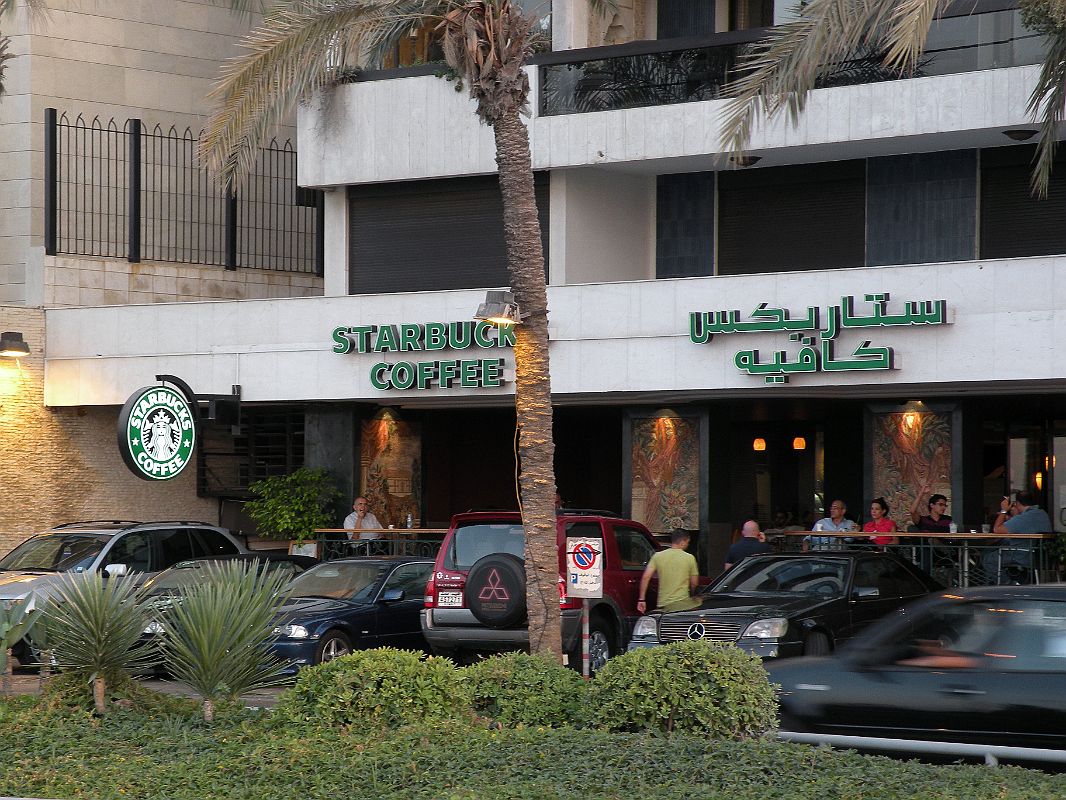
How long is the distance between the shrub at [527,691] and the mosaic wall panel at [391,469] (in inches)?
555

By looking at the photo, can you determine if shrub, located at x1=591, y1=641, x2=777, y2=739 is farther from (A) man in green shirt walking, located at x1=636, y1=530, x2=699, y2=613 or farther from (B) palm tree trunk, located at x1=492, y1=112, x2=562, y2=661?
(A) man in green shirt walking, located at x1=636, y1=530, x2=699, y2=613

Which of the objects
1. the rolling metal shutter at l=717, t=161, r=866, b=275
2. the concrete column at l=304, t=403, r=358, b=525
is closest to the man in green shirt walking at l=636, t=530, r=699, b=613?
the rolling metal shutter at l=717, t=161, r=866, b=275

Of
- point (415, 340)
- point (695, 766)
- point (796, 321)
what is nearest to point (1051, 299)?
point (796, 321)

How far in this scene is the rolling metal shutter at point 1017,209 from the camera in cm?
2186

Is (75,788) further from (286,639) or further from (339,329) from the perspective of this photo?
(339,329)

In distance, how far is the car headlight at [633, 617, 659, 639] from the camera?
15370 millimetres

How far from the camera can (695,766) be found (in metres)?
9.27

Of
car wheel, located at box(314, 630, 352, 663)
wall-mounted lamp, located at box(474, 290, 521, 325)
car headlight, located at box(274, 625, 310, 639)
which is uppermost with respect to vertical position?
wall-mounted lamp, located at box(474, 290, 521, 325)

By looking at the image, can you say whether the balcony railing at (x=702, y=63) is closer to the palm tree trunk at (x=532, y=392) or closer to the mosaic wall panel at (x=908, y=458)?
the mosaic wall panel at (x=908, y=458)

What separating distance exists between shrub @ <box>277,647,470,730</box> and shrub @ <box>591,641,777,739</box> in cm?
122

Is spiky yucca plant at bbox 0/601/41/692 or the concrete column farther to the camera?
the concrete column

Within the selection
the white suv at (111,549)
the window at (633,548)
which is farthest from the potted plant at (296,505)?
the window at (633,548)

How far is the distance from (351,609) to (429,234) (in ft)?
30.2

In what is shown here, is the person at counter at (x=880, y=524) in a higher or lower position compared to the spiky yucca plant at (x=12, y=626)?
higher
